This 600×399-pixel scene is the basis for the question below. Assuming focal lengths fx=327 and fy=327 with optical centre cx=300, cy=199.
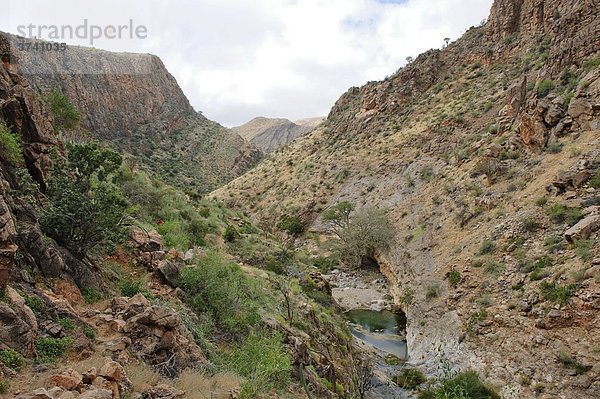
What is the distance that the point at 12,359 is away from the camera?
418 cm

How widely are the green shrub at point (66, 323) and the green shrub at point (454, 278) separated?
17.2 meters

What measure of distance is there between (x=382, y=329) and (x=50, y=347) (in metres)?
20.0

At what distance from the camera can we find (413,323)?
62.2ft

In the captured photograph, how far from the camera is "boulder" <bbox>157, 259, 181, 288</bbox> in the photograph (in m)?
8.88

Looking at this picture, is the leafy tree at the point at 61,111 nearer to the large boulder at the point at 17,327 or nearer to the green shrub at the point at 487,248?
the large boulder at the point at 17,327

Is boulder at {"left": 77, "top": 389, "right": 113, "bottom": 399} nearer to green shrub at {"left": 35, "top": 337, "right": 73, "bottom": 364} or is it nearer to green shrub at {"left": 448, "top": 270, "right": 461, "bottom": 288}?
green shrub at {"left": 35, "top": 337, "right": 73, "bottom": 364}

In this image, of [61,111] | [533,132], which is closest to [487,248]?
[533,132]

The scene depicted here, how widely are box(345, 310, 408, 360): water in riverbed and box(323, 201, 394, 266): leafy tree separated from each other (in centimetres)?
703

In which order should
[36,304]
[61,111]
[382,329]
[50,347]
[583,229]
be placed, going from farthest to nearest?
[61,111]
[382,329]
[583,229]
[36,304]
[50,347]

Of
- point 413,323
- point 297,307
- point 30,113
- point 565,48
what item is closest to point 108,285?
point 30,113

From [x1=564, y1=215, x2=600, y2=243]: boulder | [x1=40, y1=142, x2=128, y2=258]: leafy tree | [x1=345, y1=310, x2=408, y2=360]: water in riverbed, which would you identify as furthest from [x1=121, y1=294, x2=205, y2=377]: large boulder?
[x1=345, y1=310, x2=408, y2=360]: water in riverbed

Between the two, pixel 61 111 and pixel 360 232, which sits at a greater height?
pixel 61 111

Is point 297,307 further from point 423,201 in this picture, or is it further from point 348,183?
point 348,183

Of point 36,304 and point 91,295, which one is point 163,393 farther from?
point 91,295
